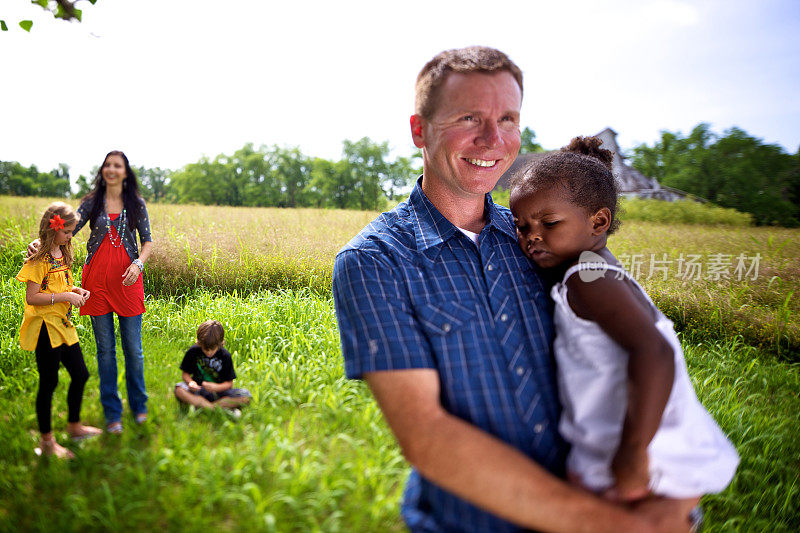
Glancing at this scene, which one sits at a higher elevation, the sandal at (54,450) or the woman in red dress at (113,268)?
the woman in red dress at (113,268)

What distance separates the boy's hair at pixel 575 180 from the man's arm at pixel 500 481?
907 mm

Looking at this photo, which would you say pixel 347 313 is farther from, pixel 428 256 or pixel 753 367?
pixel 753 367

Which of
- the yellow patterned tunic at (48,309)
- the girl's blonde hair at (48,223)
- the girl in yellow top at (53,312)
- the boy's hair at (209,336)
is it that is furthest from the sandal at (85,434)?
the girl's blonde hair at (48,223)

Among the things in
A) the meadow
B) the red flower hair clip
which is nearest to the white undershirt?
the meadow

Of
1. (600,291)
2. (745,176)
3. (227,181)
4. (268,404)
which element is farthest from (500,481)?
(745,176)

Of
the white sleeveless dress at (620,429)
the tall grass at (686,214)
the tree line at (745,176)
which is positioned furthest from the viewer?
the tall grass at (686,214)

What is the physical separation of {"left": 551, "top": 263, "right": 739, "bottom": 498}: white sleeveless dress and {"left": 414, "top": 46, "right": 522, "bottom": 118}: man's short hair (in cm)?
90

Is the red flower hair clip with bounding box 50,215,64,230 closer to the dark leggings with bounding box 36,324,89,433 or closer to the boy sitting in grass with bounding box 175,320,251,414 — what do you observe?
the dark leggings with bounding box 36,324,89,433

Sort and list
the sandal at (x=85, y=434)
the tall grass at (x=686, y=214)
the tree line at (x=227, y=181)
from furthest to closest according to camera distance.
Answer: the tall grass at (x=686, y=214) → the tree line at (x=227, y=181) → the sandal at (x=85, y=434)

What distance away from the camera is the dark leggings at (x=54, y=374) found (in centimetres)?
165

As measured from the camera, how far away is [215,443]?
156 centimetres

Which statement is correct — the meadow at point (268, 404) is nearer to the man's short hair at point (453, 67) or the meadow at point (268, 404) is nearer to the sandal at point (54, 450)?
the sandal at point (54, 450)

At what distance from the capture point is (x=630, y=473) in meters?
1.25

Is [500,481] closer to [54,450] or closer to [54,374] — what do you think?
[54,450]
